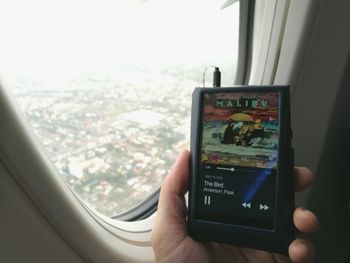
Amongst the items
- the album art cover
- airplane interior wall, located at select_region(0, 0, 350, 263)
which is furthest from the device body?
airplane interior wall, located at select_region(0, 0, 350, 263)

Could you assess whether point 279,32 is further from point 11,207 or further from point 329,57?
point 11,207

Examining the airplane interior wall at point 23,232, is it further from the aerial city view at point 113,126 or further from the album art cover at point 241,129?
the album art cover at point 241,129

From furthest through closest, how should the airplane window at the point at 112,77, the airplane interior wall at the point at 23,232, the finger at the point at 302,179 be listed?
the airplane window at the point at 112,77 < the finger at the point at 302,179 < the airplane interior wall at the point at 23,232

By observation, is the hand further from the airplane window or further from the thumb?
the airplane window

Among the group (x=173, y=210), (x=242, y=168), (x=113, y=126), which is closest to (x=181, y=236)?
(x=173, y=210)

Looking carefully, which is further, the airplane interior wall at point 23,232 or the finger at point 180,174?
the finger at point 180,174

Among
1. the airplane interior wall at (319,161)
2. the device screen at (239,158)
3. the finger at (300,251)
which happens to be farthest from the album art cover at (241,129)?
the airplane interior wall at (319,161)

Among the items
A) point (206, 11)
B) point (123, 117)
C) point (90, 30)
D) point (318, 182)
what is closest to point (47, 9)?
point (90, 30)
